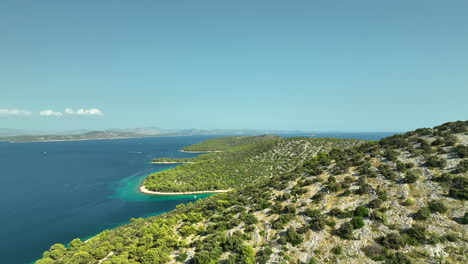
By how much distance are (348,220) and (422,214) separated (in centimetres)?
751

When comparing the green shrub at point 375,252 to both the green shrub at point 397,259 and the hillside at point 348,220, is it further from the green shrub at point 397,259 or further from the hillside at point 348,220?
the green shrub at point 397,259

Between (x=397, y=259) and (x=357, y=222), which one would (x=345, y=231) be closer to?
(x=357, y=222)

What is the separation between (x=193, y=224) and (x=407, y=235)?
31566 mm

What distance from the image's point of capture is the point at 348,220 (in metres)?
25.5

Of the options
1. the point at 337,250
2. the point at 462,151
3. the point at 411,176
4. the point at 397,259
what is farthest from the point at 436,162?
the point at 337,250

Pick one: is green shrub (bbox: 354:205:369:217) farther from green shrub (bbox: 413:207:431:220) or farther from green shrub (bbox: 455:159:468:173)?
green shrub (bbox: 455:159:468:173)

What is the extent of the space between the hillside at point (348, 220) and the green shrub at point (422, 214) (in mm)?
99

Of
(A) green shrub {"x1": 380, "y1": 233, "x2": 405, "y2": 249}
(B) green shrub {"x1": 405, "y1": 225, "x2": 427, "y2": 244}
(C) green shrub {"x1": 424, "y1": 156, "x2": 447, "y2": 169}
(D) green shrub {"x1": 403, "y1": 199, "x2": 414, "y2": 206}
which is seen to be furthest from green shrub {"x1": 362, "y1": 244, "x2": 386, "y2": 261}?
(C) green shrub {"x1": 424, "y1": 156, "x2": 447, "y2": 169}

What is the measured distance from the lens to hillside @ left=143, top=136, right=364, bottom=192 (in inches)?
3767

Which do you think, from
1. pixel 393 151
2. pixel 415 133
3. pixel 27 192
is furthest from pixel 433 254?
pixel 27 192

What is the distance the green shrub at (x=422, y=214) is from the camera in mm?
22320

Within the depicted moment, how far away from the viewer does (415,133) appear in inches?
1672

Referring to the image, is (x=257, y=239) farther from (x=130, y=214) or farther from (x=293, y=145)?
(x=293, y=145)

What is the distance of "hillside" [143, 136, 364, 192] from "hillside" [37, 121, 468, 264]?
180 feet
